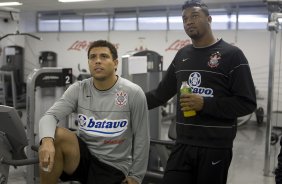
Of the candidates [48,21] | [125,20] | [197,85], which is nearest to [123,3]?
[125,20]

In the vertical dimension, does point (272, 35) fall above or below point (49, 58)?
above

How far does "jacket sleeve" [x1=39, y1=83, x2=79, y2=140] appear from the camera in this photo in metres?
2.00

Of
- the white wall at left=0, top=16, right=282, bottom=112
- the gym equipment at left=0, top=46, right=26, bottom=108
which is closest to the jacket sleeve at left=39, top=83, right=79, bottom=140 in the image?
the white wall at left=0, top=16, right=282, bottom=112

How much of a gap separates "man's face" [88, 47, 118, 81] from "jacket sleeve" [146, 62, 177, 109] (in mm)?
343

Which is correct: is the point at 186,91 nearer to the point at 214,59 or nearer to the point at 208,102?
the point at 208,102

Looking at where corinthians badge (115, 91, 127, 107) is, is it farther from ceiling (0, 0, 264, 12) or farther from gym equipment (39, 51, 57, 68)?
gym equipment (39, 51, 57, 68)

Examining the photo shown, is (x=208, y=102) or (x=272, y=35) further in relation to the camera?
(x=272, y=35)

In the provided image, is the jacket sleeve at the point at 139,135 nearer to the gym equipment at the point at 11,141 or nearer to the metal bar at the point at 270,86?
the gym equipment at the point at 11,141

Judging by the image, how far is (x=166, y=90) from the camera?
7.62 feet

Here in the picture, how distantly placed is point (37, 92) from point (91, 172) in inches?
63.1

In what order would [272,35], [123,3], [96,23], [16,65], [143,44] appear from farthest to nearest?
1. [96,23]
2. [16,65]
3. [143,44]
4. [123,3]
5. [272,35]

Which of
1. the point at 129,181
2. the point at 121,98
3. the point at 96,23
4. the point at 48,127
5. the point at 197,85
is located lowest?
the point at 129,181

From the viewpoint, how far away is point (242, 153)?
Result: 17.6 ft

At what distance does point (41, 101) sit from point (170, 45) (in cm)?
623
